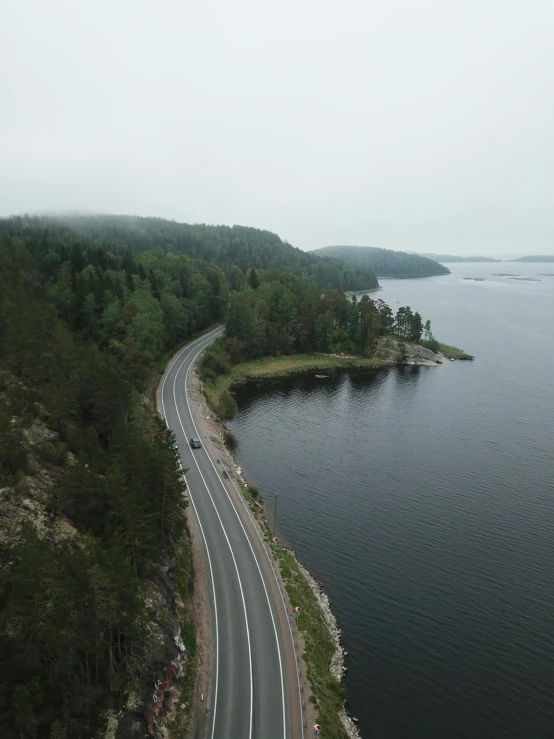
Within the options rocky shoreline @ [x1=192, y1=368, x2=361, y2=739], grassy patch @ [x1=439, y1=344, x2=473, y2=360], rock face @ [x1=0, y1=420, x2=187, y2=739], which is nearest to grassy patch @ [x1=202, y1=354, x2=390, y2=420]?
rocky shoreline @ [x1=192, y1=368, x2=361, y2=739]

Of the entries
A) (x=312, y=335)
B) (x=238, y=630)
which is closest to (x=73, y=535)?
(x=238, y=630)

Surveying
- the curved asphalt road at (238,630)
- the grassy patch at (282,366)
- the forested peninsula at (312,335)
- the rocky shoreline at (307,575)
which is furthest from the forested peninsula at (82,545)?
the forested peninsula at (312,335)

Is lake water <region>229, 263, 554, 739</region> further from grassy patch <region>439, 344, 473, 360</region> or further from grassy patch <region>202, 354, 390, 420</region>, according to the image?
grassy patch <region>439, 344, 473, 360</region>

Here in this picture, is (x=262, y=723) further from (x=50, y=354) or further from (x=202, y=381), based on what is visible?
(x=202, y=381)

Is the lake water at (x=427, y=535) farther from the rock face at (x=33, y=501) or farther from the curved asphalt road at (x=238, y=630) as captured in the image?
the rock face at (x=33, y=501)

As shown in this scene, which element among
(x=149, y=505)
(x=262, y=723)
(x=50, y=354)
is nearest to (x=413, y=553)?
(x=262, y=723)

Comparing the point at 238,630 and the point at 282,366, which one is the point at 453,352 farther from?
the point at 238,630
